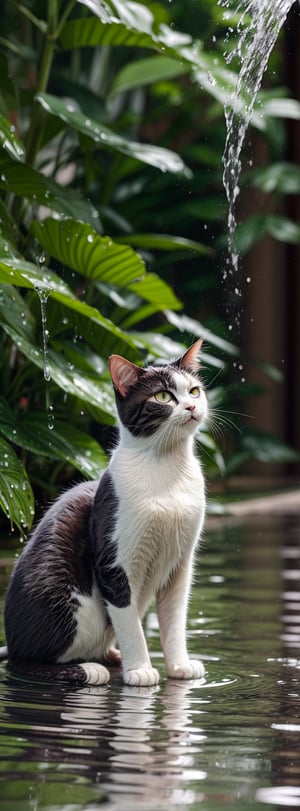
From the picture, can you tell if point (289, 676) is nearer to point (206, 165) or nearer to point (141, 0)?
point (141, 0)

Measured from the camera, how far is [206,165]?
257 inches

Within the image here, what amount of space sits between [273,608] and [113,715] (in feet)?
3.75

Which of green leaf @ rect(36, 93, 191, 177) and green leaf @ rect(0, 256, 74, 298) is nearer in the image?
green leaf @ rect(0, 256, 74, 298)

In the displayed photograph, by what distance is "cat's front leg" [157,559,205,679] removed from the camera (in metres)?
2.10

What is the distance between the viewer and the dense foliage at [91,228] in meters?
2.92

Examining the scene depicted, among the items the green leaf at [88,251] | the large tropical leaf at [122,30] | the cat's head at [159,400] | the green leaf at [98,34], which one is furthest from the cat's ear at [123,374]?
the green leaf at [98,34]

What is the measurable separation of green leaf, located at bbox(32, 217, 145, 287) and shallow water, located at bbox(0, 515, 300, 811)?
0.90 meters

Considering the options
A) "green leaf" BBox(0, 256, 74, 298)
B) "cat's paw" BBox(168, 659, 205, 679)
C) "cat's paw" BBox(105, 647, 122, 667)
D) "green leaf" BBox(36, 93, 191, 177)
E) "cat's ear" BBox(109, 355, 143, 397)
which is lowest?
"cat's paw" BBox(105, 647, 122, 667)

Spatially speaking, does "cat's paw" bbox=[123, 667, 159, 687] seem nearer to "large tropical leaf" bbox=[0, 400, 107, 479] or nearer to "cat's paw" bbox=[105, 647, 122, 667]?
"cat's paw" bbox=[105, 647, 122, 667]

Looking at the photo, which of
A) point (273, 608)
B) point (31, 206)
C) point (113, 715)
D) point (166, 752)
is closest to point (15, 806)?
point (166, 752)

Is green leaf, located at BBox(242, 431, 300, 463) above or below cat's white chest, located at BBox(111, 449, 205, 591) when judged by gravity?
below

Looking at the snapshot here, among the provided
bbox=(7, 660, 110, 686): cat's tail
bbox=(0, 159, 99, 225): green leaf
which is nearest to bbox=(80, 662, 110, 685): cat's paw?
bbox=(7, 660, 110, 686): cat's tail

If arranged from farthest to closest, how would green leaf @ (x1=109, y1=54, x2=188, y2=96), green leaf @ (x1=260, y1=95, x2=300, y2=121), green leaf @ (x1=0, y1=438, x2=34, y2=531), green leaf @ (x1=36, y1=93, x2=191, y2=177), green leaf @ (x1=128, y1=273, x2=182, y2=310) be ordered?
green leaf @ (x1=260, y1=95, x2=300, y2=121)
green leaf @ (x1=109, y1=54, x2=188, y2=96)
green leaf @ (x1=128, y1=273, x2=182, y2=310)
green leaf @ (x1=36, y1=93, x2=191, y2=177)
green leaf @ (x1=0, y1=438, x2=34, y2=531)

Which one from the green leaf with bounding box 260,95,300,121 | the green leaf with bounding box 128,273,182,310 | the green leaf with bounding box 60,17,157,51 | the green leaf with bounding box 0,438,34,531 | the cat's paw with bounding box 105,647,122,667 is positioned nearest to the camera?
the cat's paw with bounding box 105,647,122,667
